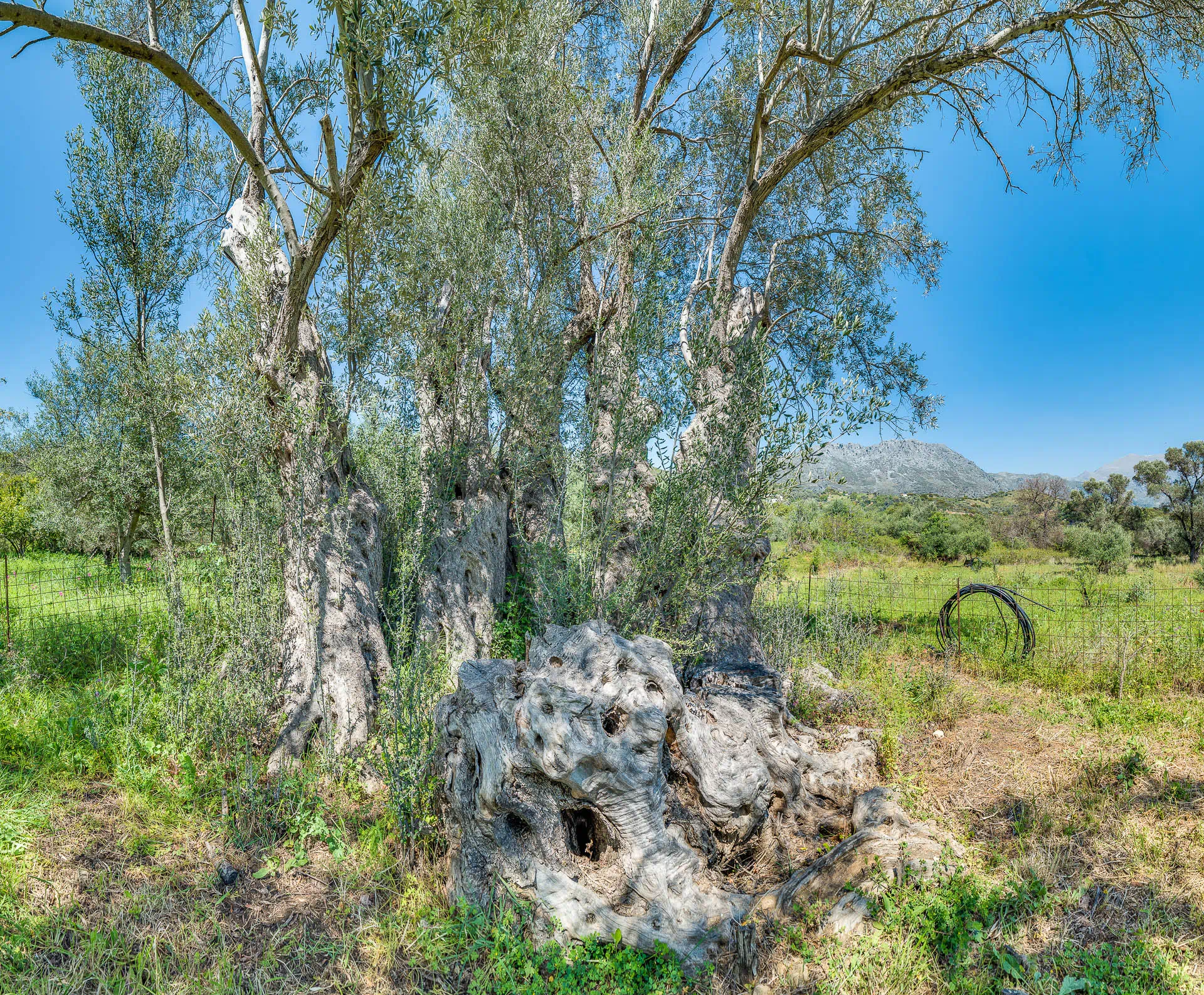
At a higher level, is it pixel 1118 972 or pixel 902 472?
pixel 902 472

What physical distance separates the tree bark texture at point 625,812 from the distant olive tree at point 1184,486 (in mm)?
30985

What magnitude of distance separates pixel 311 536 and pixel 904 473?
63932 millimetres

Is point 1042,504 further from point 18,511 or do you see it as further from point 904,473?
point 18,511

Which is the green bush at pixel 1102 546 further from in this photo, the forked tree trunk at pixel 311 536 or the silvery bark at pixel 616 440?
the forked tree trunk at pixel 311 536

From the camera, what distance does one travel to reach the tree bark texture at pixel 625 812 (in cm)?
317

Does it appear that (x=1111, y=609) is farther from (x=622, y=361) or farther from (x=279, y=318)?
(x=279, y=318)

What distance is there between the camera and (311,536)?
5125mm

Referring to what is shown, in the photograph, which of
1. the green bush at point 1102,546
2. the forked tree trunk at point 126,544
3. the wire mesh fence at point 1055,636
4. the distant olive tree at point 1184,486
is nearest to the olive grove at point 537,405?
the wire mesh fence at point 1055,636

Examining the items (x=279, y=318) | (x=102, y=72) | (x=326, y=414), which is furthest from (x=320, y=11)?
(x=102, y=72)

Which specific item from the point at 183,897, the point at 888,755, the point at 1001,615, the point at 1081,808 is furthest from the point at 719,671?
the point at 1001,615

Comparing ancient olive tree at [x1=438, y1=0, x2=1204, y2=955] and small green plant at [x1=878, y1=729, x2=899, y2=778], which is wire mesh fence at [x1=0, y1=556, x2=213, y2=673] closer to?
ancient olive tree at [x1=438, y1=0, x2=1204, y2=955]

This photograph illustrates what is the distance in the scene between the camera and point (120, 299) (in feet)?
20.3

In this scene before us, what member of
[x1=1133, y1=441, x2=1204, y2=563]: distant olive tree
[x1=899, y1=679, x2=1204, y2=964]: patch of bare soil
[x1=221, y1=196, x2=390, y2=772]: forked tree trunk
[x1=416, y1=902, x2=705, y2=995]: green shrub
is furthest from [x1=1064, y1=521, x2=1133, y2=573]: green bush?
[x1=221, y1=196, x2=390, y2=772]: forked tree trunk

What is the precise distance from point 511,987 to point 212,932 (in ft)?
5.89
